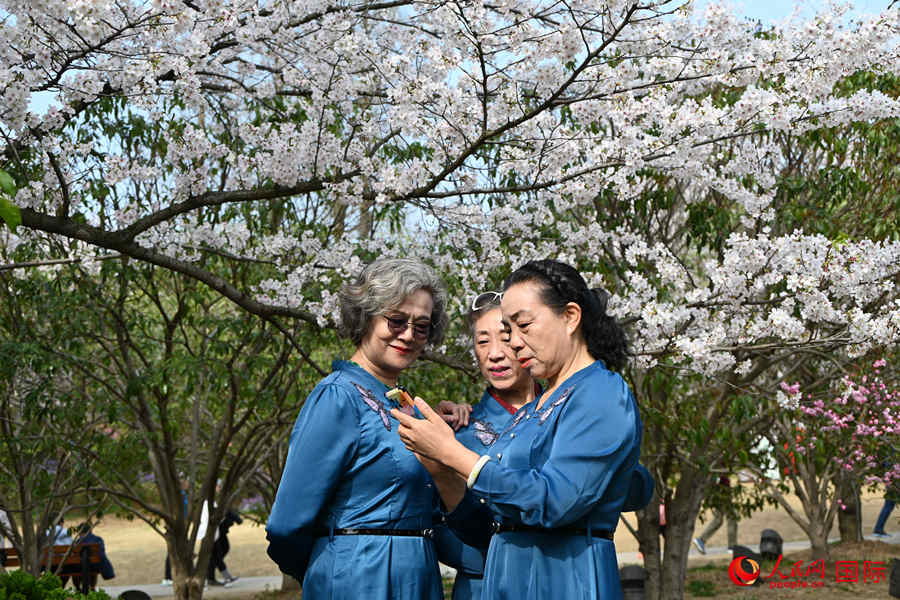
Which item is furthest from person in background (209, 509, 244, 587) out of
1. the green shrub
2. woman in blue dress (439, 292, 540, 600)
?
woman in blue dress (439, 292, 540, 600)

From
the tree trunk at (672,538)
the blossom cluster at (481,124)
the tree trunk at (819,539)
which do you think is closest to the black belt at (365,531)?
the blossom cluster at (481,124)

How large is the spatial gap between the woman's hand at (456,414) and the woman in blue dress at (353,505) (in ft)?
1.48

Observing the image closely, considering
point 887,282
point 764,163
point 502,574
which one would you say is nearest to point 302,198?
point 764,163

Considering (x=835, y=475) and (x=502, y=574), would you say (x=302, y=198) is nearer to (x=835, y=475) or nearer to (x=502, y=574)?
(x=502, y=574)

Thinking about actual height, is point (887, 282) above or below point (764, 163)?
below

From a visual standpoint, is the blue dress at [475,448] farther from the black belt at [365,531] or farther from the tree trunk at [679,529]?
the tree trunk at [679,529]

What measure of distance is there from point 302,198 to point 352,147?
3244mm

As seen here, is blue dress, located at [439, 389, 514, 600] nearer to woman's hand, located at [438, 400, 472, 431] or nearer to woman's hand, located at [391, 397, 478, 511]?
woman's hand, located at [438, 400, 472, 431]

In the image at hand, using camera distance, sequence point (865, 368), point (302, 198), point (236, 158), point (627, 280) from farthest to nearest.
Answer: point (302, 198), point (865, 368), point (627, 280), point (236, 158)

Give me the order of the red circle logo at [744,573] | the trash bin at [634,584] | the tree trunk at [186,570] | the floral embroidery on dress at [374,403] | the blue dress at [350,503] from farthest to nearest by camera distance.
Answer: the red circle logo at [744,573] → the trash bin at [634,584] → the tree trunk at [186,570] → the floral embroidery on dress at [374,403] → the blue dress at [350,503]

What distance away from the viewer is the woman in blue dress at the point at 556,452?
79.4 inches

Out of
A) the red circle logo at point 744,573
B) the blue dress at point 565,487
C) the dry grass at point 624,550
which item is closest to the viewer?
the blue dress at point 565,487

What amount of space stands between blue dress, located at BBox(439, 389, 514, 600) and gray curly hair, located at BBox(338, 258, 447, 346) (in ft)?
→ 1.67

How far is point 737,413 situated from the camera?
602 cm
